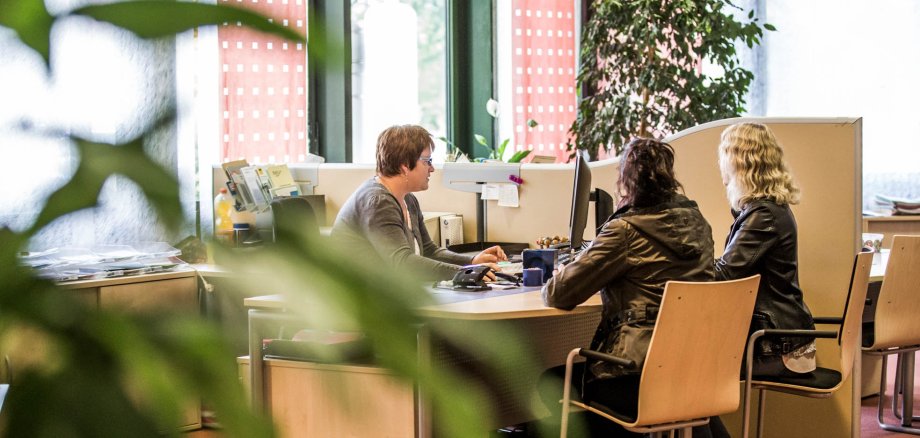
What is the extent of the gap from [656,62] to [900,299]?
2.58m

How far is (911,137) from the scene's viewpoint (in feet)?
25.0

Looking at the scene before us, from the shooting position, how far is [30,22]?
0.21 m

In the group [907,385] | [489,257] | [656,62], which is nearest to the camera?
[489,257]

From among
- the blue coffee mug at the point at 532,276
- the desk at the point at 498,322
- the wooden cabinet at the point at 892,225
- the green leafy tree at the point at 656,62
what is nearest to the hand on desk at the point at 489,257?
the desk at the point at 498,322

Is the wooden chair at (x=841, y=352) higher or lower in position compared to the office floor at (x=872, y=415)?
higher

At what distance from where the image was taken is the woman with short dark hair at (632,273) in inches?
111

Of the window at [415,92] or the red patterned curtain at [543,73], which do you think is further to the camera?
the red patterned curtain at [543,73]

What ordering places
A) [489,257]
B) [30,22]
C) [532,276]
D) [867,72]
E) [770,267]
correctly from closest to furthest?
[30,22]
[770,267]
[532,276]
[489,257]
[867,72]

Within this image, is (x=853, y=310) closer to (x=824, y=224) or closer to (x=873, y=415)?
(x=824, y=224)

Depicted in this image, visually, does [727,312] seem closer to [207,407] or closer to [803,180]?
[803,180]

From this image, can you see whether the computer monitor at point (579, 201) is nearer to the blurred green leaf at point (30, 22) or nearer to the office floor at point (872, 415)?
the office floor at point (872, 415)

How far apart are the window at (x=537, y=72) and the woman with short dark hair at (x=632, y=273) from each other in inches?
163

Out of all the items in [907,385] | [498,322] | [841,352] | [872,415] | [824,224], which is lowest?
[872,415]

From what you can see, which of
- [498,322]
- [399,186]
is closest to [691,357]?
[399,186]
